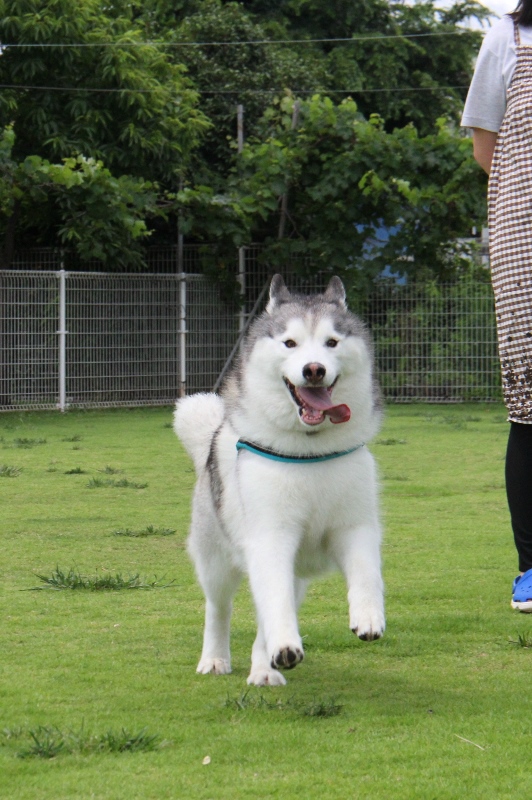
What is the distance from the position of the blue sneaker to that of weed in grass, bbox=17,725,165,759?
6.32ft

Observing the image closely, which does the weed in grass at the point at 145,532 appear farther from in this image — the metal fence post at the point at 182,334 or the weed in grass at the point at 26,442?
the metal fence post at the point at 182,334

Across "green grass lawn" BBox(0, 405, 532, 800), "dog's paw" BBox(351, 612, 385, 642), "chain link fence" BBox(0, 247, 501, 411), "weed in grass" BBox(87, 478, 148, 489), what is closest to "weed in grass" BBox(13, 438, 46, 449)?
"weed in grass" BBox(87, 478, 148, 489)

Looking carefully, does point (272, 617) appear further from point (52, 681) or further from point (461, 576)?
point (461, 576)

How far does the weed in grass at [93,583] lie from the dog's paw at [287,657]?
6.14ft

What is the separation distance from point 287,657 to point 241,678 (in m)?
0.66

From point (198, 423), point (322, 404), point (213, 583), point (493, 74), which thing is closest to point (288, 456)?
point (322, 404)

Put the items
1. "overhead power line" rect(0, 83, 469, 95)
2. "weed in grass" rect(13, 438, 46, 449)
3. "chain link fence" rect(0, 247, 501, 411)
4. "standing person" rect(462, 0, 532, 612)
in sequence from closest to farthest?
"standing person" rect(462, 0, 532, 612)
"weed in grass" rect(13, 438, 46, 449)
"chain link fence" rect(0, 247, 501, 411)
"overhead power line" rect(0, 83, 469, 95)

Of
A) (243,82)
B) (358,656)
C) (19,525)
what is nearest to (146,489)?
(19,525)

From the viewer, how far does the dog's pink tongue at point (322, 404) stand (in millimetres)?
3615

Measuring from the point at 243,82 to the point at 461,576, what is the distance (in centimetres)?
2095

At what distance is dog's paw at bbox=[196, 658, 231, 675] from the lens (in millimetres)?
3766

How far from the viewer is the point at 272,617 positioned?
3297 mm

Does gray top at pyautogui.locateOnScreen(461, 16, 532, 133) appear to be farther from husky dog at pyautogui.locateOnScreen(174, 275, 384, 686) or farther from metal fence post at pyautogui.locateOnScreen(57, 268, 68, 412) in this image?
metal fence post at pyautogui.locateOnScreen(57, 268, 68, 412)

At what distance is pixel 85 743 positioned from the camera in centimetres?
281
